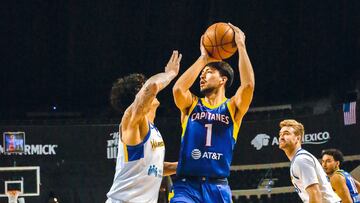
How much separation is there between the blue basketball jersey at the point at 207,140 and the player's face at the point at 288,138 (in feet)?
3.49

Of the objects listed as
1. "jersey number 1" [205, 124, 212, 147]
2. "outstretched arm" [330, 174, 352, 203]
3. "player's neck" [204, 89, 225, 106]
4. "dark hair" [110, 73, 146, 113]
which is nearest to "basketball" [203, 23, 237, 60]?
"player's neck" [204, 89, 225, 106]

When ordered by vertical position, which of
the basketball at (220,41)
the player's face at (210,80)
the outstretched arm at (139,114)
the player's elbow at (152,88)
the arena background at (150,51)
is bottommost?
the outstretched arm at (139,114)

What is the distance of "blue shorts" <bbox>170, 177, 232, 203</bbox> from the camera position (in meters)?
5.11

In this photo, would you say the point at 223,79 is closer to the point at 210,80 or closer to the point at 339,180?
the point at 210,80

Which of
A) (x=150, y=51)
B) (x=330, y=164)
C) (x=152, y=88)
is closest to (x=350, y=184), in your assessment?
(x=330, y=164)

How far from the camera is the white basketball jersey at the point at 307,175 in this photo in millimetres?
5840

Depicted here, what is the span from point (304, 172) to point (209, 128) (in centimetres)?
114

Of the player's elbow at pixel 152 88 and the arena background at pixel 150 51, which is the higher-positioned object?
the arena background at pixel 150 51

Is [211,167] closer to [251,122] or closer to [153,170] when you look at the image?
[153,170]

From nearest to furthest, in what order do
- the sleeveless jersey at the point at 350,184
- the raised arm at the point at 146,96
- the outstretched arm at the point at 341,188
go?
the raised arm at the point at 146,96, the outstretched arm at the point at 341,188, the sleeveless jersey at the point at 350,184

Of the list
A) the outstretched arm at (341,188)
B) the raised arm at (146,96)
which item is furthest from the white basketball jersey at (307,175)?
the raised arm at (146,96)

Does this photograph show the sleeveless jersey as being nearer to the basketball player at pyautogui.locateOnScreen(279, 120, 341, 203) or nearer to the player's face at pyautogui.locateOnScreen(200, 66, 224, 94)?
the basketball player at pyautogui.locateOnScreen(279, 120, 341, 203)

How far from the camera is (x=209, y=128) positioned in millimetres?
5324

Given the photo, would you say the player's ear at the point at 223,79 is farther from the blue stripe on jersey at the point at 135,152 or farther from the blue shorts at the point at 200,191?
the blue stripe on jersey at the point at 135,152
